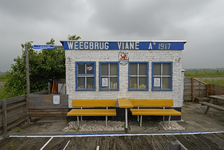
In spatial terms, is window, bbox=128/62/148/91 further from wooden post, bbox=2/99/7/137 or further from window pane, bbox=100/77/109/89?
wooden post, bbox=2/99/7/137

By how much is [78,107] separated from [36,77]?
477 cm

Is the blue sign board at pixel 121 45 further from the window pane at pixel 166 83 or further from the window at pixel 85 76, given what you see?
the window pane at pixel 166 83

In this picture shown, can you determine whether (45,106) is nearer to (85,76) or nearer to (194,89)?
(85,76)

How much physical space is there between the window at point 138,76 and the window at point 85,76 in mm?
2006

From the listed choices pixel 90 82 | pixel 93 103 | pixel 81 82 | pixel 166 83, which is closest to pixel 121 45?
pixel 90 82

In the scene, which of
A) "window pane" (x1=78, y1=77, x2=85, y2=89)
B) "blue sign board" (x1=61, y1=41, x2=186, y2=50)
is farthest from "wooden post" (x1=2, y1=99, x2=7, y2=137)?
"blue sign board" (x1=61, y1=41, x2=186, y2=50)

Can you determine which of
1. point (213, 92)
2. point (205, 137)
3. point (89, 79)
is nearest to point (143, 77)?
point (89, 79)

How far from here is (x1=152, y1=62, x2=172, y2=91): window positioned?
5.95m

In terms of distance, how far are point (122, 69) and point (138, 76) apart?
944mm

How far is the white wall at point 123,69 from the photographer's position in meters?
5.78

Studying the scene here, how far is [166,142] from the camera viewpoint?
397 centimetres

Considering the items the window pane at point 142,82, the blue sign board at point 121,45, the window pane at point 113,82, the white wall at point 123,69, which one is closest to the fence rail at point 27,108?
the white wall at point 123,69

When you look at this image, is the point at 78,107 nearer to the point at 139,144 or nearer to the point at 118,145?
the point at 118,145

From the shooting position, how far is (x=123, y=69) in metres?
5.84
